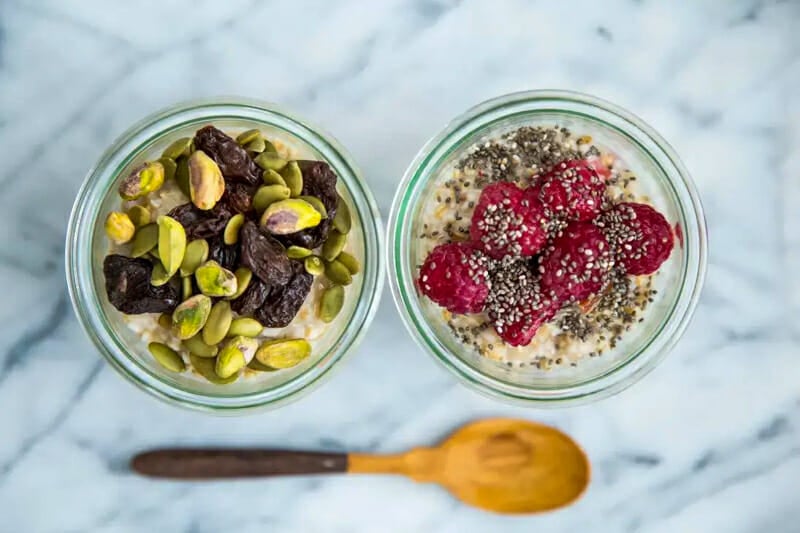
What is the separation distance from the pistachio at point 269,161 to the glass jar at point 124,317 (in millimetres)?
65

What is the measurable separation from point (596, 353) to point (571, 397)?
6cm

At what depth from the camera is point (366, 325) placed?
3.47 ft

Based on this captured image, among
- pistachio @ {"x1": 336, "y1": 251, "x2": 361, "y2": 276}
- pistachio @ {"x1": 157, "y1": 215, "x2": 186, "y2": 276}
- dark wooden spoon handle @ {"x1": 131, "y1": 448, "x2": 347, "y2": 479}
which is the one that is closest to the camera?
pistachio @ {"x1": 157, "y1": 215, "x2": 186, "y2": 276}

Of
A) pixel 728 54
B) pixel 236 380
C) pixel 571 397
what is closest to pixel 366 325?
pixel 236 380

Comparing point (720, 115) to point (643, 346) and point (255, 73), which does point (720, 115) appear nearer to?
point (643, 346)

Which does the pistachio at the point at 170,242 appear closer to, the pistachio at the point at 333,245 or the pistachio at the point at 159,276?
the pistachio at the point at 159,276

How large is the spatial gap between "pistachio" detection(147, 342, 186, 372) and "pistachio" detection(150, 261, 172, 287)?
90mm

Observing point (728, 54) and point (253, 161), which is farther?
point (728, 54)

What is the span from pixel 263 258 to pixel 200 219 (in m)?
0.09

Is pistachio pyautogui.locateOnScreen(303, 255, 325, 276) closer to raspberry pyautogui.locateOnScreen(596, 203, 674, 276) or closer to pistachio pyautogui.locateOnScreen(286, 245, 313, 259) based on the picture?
pistachio pyautogui.locateOnScreen(286, 245, 313, 259)

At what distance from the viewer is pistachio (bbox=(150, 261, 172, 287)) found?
963 mm

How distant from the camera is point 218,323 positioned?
981 millimetres

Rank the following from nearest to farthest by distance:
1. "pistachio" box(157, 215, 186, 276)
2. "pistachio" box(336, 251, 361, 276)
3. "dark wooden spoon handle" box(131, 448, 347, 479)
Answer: "pistachio" box(157, 215, 186, 276), "pistachio" box(336, 251, 361, 276), "dark wooden spoon handle" box(131, 448, 347, 479)

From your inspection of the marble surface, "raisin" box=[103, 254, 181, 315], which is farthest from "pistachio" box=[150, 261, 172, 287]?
the marble surface
